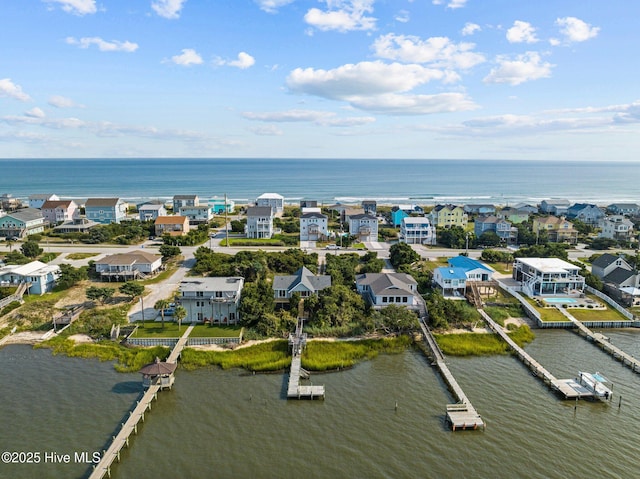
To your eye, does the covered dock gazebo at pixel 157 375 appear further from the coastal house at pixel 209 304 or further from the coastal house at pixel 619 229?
the coastal house at pixel 619 229

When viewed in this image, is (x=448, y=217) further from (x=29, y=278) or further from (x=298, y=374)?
(x=29, y=278)

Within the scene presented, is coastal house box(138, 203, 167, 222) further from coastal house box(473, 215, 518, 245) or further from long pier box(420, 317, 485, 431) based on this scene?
long pier box(420, 317, 485, 431)

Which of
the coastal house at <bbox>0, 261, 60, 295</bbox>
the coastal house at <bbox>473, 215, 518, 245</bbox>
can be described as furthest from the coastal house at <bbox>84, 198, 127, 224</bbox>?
the coastal house at <bbox>473, 215, 518, 245</bbox>

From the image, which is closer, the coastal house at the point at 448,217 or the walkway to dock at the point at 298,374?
the walkway to dock at the point at 298,374

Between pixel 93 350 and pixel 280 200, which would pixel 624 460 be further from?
pixel 280 200

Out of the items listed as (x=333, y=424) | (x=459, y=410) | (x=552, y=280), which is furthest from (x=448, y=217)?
(x=333, y=424)

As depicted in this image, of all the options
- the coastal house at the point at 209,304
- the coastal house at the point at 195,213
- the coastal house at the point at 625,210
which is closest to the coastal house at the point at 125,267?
the coastal house at the point at 209,304

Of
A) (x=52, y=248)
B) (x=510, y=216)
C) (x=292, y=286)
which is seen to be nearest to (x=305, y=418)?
(x=292, y=286)
